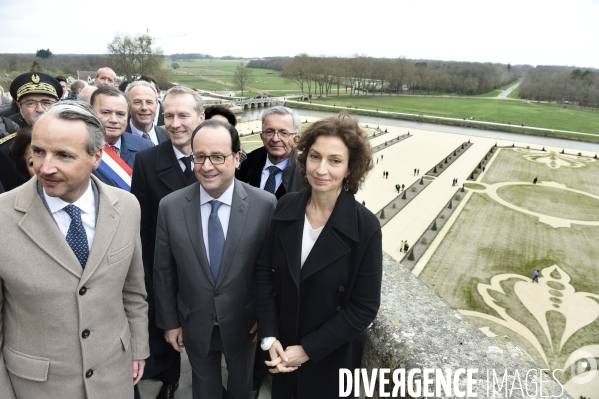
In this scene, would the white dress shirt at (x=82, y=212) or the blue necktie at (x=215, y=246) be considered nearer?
the white dress shirt at (x=82, y=212)

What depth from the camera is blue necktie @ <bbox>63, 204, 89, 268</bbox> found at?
2.23 meters

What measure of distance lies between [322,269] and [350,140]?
0.91 meters

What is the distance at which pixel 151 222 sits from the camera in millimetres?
3734

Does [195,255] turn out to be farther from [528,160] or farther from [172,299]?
[528,160]

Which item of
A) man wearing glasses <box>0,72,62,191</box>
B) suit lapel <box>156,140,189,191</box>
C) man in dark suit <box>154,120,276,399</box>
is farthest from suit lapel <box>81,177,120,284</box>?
man wearing glasses <box>0,72,62,191</box>

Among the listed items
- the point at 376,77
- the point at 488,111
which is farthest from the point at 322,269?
the point at 376,77

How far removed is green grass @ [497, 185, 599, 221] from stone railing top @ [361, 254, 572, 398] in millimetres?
31521

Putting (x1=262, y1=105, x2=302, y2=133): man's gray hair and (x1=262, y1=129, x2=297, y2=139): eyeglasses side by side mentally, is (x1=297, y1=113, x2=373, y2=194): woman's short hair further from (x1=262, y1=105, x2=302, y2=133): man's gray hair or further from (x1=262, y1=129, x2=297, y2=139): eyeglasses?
(x1=262, y1=105, x2=302, y2=133): man's gray hair

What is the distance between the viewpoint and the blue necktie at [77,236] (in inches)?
87.7

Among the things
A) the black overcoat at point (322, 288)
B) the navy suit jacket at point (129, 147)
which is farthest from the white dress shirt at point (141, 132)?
the black overcoat at point (322, 288)

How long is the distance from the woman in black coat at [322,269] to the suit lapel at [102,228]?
105cm

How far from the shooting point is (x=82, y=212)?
231cm

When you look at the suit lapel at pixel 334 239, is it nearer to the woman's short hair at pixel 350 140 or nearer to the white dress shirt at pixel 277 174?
the woman's short hair at pixel 350 140

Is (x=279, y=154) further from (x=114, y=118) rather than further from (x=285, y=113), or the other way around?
(x=114, y=118)
